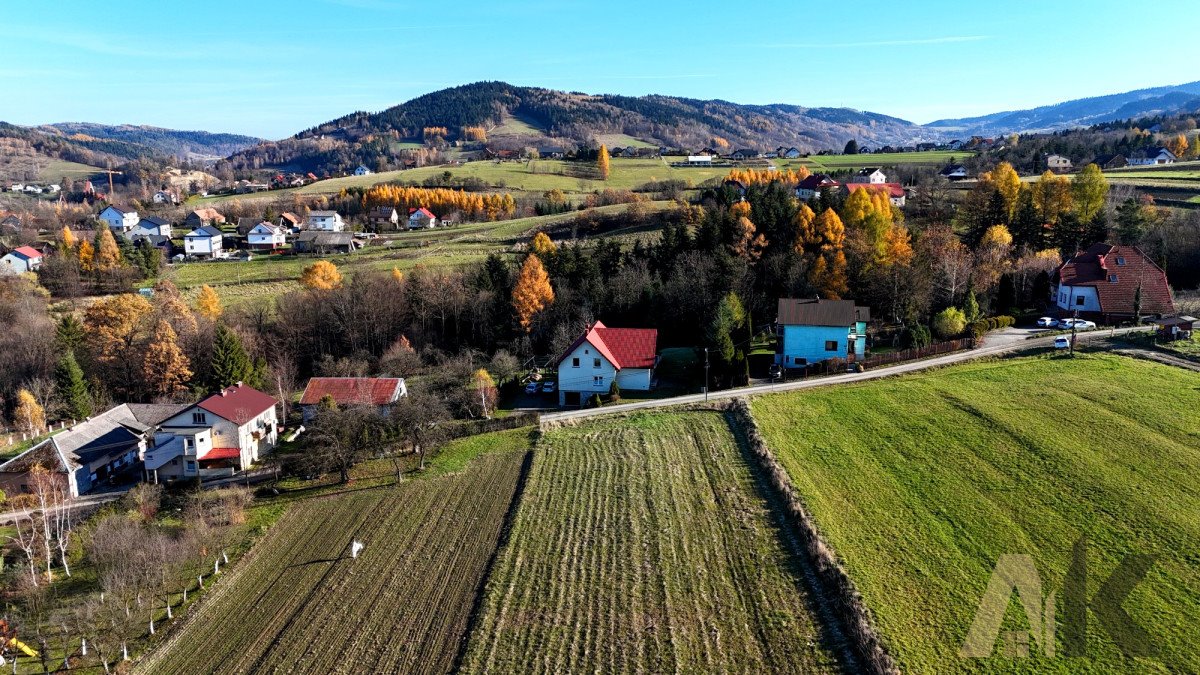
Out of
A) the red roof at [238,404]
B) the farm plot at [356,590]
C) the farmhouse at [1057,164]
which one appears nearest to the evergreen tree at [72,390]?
the red roof at [238,404]

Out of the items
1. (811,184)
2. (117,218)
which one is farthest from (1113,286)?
(117,218)

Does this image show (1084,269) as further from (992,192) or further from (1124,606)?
(1124,606)

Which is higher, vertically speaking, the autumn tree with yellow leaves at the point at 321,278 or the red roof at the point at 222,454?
the autumn tree with yellow leaves at the point at 321,278

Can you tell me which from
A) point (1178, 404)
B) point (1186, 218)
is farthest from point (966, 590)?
point (1186, 218)

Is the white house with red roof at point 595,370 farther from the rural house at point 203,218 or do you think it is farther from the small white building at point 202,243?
the rural house at point 203,218

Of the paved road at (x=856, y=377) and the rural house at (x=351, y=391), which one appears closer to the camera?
the paved road at (x=856, y=377)

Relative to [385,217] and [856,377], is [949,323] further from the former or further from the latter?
[385,217]
